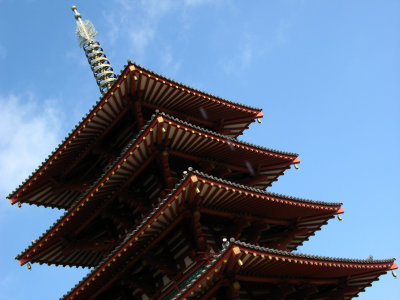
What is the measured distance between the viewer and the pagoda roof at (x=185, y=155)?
53.8ft

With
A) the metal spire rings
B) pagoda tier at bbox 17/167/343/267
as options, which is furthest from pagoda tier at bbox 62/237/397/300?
the metal spire rings

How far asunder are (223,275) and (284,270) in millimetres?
2436

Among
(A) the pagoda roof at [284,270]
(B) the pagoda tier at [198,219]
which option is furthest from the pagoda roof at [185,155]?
(A) the pagoda roof at [284,270]

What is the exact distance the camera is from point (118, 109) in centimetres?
1908

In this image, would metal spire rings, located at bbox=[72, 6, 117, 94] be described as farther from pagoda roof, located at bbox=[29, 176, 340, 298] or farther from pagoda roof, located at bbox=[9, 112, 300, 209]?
pagoda roof, located at bbox=[29, 176, 340, 298]

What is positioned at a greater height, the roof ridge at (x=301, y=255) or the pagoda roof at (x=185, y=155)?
the pagoda roof at (x=185, y=155)

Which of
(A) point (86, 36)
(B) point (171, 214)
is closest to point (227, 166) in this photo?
(B) point (171, 214)

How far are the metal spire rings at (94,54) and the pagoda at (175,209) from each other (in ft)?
24.2

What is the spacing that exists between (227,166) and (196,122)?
9.52 ft

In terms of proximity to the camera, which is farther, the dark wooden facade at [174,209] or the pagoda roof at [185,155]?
the pagoda roof at [185,155]

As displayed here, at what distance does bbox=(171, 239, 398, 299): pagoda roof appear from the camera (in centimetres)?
1310

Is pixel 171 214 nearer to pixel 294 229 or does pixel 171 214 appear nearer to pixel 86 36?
pixel 294 229

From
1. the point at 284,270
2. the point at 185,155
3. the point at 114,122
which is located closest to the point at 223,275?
the point at 284,270

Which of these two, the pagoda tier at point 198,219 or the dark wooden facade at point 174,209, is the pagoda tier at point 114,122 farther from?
the pagoda tier at point 198,219
